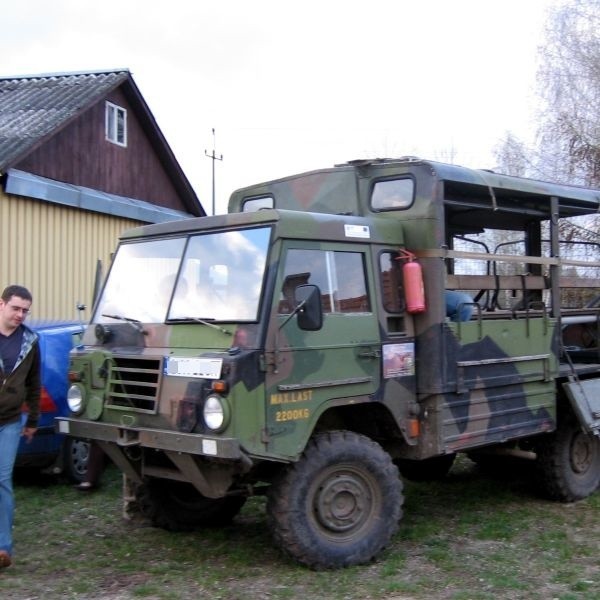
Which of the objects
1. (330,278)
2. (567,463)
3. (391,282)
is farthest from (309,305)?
(567,463)

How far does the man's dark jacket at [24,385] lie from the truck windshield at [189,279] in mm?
677

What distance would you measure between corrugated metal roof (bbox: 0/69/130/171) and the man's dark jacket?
8.26m

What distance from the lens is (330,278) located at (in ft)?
18.7

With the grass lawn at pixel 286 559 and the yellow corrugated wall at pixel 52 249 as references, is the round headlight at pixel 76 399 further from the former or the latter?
the yellow corrugated wall at pixel 52 249

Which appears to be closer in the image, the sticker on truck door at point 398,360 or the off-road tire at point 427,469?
the sticker on truck door at point 398,360

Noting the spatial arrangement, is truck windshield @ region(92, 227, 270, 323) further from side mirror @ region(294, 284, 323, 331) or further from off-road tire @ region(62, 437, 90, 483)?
off-road tire @ region(62, 437, 90, 483)

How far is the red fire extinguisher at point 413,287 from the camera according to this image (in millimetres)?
5969

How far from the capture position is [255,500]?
7.52 meters

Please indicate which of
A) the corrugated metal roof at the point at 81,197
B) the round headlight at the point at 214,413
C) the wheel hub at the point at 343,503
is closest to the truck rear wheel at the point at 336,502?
the wheel hub at the point at 343,503

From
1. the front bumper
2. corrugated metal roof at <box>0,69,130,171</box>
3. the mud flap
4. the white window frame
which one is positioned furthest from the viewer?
the white window frame

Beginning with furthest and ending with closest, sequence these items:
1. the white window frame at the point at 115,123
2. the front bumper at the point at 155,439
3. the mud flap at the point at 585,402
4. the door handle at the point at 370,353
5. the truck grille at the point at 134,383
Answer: the white window frame at the point at 115,123, the mud flap at the point at 585,402, the door handle at the point at 370,353, the truck grille at the point at 134,383, the front bumper at the point at 155,439

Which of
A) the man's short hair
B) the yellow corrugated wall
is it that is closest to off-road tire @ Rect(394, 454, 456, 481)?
the man's short hair

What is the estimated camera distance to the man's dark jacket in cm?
544

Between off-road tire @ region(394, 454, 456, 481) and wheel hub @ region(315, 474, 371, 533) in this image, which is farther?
off-road tire @ region(394, 454, 456, 481)
